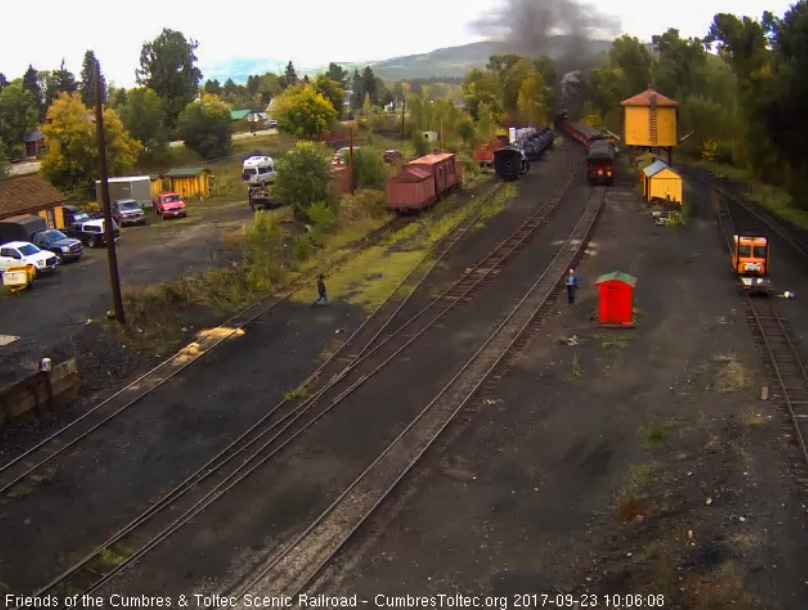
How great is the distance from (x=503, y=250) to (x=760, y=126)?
1849 cm

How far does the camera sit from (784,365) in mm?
18594

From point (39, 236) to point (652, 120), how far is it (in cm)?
3886

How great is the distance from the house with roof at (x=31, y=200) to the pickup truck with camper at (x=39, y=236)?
0.97 meters

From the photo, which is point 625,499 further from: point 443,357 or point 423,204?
point 423,204

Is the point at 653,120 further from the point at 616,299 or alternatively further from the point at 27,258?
the point at 27,258

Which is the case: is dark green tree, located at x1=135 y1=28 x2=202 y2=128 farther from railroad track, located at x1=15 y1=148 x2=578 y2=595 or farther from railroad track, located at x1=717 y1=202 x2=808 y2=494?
railroad track, located at x1=717 y1=202 x2=808 y2=494

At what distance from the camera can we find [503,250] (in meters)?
32.2

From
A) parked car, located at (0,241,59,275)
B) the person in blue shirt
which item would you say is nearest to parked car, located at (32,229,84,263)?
parked car, located at (0,241,59,275)

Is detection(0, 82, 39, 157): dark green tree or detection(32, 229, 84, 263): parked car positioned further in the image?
detection(0, 82, 39, 157): dark green tree

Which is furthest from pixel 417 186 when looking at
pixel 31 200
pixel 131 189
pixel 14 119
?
pixel 14 119

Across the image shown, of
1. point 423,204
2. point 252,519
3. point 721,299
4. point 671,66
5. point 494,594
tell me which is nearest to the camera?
point 494,594

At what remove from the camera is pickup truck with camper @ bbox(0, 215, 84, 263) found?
1249 inches

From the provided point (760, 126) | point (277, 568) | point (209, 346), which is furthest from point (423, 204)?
point (277, 568)

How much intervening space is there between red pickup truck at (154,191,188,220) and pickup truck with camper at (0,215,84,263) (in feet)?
25.5
